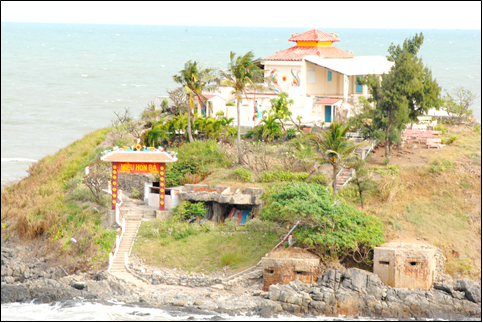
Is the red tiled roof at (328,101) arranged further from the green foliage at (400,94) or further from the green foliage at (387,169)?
the green foliage at (387,169)

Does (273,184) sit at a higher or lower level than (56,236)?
higher

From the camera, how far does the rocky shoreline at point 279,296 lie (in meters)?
27.8

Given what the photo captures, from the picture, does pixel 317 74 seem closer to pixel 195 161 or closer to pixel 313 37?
pixel 313 37

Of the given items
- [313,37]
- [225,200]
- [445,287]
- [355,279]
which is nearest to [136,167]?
[225,200]

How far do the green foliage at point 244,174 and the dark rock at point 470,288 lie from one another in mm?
11982

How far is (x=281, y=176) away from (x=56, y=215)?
12.3 metres

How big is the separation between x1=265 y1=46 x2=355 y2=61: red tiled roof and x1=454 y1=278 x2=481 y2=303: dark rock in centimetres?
2208

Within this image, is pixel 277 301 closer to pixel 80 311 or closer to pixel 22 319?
pixel 80 311

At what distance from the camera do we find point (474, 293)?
28656mm

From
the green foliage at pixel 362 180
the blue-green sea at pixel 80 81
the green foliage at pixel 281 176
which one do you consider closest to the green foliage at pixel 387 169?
the green foliage at pixel 362 180

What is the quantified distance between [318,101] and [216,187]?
42.5ft

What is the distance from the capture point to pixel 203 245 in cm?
3228

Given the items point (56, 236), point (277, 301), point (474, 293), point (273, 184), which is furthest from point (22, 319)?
point (474, 293)

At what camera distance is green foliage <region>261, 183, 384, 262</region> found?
2945 cm
